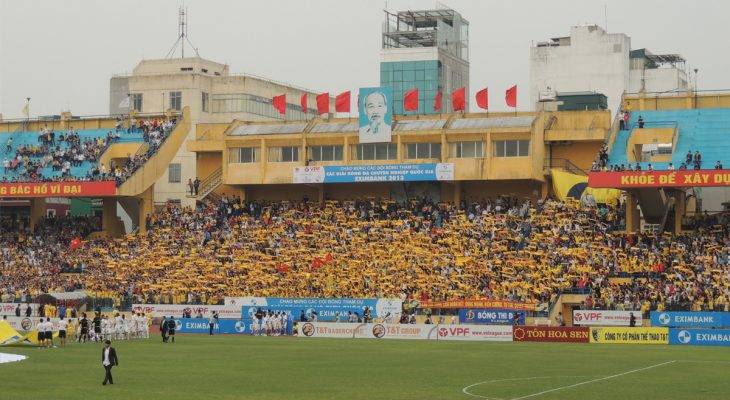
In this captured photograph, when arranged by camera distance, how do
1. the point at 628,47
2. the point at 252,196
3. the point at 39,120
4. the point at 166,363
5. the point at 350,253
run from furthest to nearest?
1. the point at 628,47
2. the point at 39,120
3. the point at 252,196
4. the point at 350,253
5. the point at 166,363

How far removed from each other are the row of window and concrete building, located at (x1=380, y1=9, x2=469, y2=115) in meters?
67.6

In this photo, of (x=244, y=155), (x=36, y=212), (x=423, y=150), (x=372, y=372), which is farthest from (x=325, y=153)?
(x=372, y=372)

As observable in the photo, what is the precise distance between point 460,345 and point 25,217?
5345 cm

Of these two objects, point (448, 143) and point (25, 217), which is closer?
point (448, 143)

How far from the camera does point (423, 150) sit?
8988 cm

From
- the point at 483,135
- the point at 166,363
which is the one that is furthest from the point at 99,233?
the point at 166,363

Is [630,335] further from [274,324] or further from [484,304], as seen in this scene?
[274,324]

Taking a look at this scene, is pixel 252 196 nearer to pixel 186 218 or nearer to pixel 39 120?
pixel 186 218

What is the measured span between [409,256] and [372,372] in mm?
36030

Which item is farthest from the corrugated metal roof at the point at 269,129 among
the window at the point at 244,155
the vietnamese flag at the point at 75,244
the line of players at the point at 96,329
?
the line of players at the point at 96,329

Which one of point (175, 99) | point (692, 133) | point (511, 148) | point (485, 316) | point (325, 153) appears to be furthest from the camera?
point (175, 99)

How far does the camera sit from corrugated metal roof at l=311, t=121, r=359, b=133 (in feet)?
305

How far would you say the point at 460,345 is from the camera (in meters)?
61.2

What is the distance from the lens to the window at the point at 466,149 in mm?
87812
